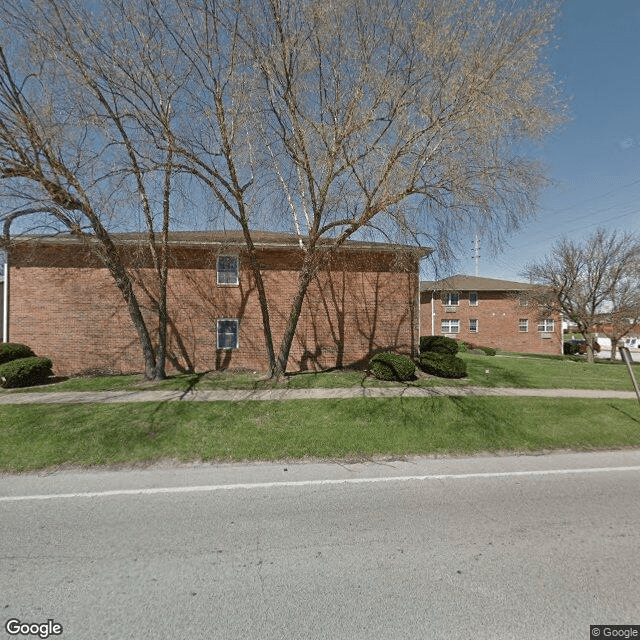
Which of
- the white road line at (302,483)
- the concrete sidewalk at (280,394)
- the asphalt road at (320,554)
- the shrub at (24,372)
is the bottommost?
the white road line at (302,483)

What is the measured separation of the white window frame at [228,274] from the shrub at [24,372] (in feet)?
20.2

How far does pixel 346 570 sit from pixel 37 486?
4334 millimetres

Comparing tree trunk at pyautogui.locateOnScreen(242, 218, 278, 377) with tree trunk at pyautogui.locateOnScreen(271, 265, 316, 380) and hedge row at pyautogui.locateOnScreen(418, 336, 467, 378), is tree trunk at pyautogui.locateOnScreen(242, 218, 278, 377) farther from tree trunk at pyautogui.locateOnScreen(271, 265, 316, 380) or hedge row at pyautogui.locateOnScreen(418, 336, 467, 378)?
hedge row at pyautogui.locateOnScreen(418, 336, 467, 378)

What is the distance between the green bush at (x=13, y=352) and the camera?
11094 millimetres

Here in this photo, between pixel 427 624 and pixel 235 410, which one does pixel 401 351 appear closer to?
pixel 235 410

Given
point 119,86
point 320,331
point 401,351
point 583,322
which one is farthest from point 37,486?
point 583,322

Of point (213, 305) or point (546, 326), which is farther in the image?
point (546, 326)

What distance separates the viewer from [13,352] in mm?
11266

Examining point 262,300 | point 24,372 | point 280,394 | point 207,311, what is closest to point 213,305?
point 207,311

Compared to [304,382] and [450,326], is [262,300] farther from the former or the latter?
[450,326]

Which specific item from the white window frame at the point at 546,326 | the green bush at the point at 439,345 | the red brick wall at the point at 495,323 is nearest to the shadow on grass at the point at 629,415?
the green bush at the point at 439,345

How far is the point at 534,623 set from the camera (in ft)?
7.82

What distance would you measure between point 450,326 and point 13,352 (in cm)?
3005

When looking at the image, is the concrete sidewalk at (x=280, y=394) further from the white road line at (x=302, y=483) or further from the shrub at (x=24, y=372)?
the white road line at (x=302, y=483)
